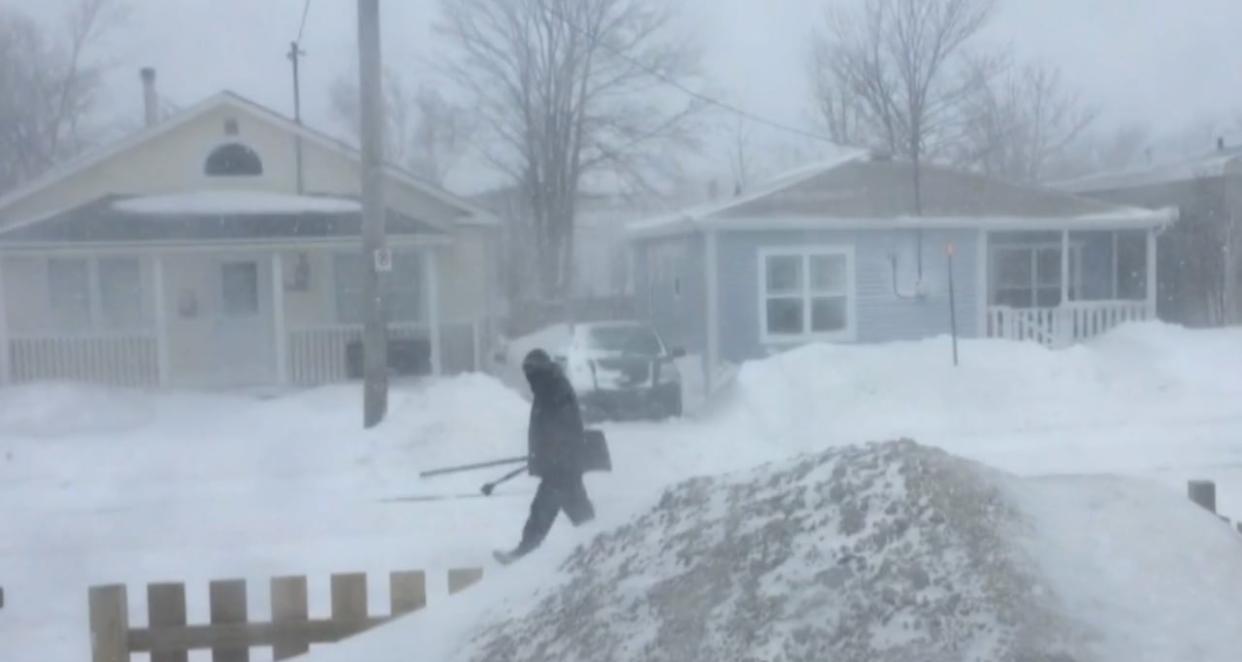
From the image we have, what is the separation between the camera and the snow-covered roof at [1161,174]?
102ft

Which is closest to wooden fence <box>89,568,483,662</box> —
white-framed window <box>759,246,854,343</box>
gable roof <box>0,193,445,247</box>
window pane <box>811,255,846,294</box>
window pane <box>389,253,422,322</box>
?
white-framed window <box>759,246,854,343</box>

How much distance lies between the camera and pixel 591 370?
66.9ft

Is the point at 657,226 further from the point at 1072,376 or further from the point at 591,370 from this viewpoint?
the point at 1072,376

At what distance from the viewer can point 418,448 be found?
54.2 feet

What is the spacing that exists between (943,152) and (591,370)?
19.8 m

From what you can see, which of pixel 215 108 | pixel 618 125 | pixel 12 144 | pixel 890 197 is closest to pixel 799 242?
pixel 890 197

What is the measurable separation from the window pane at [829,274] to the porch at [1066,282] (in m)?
2.59

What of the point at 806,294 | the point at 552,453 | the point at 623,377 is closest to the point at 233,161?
the point at 623,377

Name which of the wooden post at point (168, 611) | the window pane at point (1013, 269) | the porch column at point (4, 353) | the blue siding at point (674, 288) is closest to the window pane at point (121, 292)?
the porch column at point (4, 353)

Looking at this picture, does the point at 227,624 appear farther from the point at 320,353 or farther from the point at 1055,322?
the point at 1055,322

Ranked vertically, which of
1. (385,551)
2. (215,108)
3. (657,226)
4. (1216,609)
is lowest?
(385,551)

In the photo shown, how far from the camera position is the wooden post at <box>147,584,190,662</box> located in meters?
5.35

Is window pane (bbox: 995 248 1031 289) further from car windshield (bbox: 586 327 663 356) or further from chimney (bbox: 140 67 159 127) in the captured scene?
chimney (bbox: 140 67 159 127)

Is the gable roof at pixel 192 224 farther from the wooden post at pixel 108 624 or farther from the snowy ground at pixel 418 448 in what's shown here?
the wooden post at pixel 108 624
